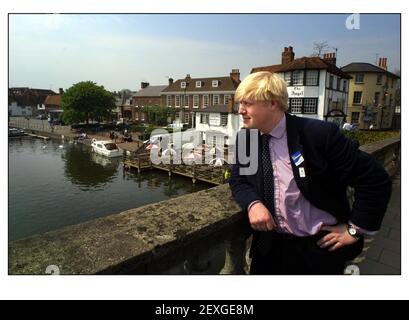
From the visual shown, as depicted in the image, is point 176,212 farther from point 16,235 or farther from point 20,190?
point 20,190

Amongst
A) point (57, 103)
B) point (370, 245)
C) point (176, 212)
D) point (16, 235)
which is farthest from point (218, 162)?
point (57, 103)

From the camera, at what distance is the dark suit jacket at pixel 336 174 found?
67.4 inches

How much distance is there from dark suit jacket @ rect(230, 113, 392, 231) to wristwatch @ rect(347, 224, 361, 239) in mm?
58

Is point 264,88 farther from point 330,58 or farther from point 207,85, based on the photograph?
point 207,85

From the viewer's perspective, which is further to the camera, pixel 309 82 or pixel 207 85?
pixel 207 85

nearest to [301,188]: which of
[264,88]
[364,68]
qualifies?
[264,88]

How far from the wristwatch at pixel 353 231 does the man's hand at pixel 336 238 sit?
0.07 ft

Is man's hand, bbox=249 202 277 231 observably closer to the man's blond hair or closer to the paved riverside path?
the man's blond hair

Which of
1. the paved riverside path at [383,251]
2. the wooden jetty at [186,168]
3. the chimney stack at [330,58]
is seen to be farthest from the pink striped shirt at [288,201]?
the chimney stack at [330,58]

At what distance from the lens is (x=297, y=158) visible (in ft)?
5.99

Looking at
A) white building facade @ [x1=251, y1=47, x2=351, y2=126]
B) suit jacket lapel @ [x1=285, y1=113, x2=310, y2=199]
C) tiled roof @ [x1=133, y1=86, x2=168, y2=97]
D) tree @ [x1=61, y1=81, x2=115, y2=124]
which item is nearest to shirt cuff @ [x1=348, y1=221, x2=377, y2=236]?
suit jacket lapel @ [x1=285, y1=113, x2=310, y2=199]

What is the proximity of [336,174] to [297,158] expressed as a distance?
0.89 feet

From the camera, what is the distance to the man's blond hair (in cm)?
181

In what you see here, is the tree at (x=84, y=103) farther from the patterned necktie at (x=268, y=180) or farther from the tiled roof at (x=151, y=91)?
the patterned necktie at (x=268, y=180)
